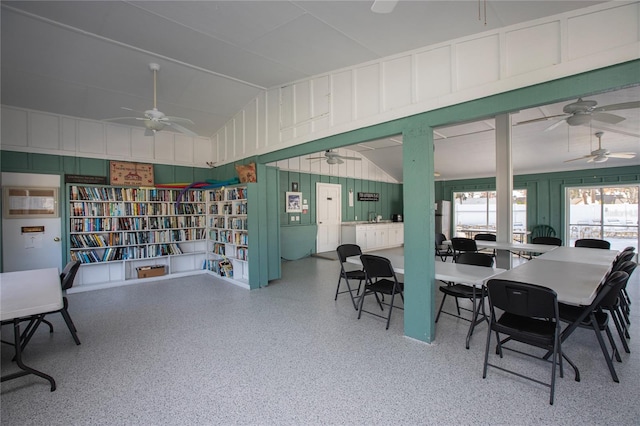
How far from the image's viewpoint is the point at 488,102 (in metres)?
2.72

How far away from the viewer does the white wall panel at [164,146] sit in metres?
6.38

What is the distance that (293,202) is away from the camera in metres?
8.23

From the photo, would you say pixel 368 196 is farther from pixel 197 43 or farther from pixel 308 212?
pixel 197 43

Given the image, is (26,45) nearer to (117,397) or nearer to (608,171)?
(117,397)

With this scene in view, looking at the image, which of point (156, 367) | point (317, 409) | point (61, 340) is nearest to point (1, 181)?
point (61, 340)

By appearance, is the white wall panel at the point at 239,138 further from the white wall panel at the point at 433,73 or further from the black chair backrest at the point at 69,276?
the white wall panel at the point at 433,73

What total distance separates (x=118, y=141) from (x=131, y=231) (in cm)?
185

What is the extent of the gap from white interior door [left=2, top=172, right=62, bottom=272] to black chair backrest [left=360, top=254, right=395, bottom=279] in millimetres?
5548

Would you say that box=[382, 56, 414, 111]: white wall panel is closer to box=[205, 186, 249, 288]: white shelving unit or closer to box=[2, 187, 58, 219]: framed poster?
box=[205, 186, 249, 288]: white shelving unit

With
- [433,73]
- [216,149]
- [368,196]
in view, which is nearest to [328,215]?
[368,196]

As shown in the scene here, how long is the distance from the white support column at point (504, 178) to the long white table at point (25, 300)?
5600 mm

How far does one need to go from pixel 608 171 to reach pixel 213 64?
10334mm

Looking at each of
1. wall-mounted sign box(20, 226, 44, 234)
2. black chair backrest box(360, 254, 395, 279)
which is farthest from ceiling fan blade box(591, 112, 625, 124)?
wall-mounted sign box(20, 226, 44, 234)

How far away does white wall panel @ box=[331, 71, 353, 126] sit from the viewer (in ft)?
12.8
